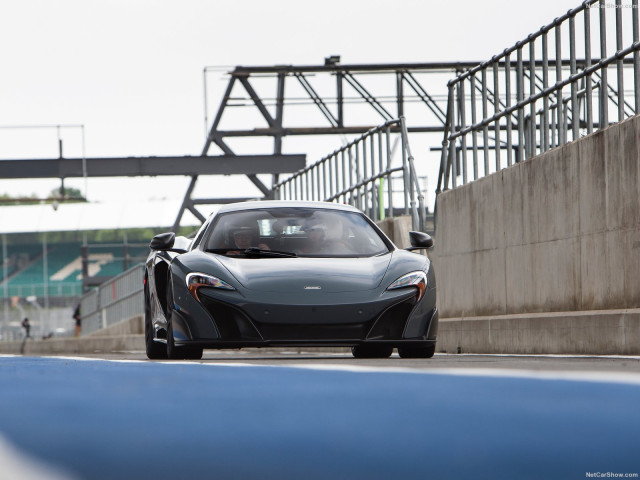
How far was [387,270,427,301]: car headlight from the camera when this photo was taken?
34.7 feet

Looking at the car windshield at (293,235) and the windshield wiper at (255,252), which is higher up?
the car windshield at (293,235)

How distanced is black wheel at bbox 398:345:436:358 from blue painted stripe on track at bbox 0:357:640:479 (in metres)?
6.53

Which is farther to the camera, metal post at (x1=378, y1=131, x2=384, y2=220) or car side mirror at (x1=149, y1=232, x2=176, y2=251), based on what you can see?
metal post at (x1=378, y1=131, x2=384, y2=220)

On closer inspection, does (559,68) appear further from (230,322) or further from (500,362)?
(500,362)

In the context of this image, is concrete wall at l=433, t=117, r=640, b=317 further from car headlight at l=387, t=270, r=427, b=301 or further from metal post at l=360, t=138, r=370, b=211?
metal post at l=360, t=138, r=370, b=211

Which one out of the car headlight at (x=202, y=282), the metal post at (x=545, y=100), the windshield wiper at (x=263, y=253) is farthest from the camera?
the metal post at (x=545, y=100)

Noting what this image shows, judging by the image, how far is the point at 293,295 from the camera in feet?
34.1

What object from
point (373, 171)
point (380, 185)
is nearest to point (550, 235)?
point (380, 185)

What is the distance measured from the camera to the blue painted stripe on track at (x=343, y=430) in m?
2.67

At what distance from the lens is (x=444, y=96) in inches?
1689

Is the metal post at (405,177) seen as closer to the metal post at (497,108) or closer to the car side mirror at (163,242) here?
the metal post at (497,108)

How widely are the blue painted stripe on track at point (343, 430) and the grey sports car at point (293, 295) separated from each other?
5.75m

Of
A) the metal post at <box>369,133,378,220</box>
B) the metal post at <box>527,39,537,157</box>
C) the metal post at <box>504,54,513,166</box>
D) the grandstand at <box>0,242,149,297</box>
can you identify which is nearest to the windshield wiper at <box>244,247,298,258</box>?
the metal post at <box>527,39,537,157</box>

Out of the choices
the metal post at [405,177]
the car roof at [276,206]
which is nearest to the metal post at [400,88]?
the metal post at [405,177]
